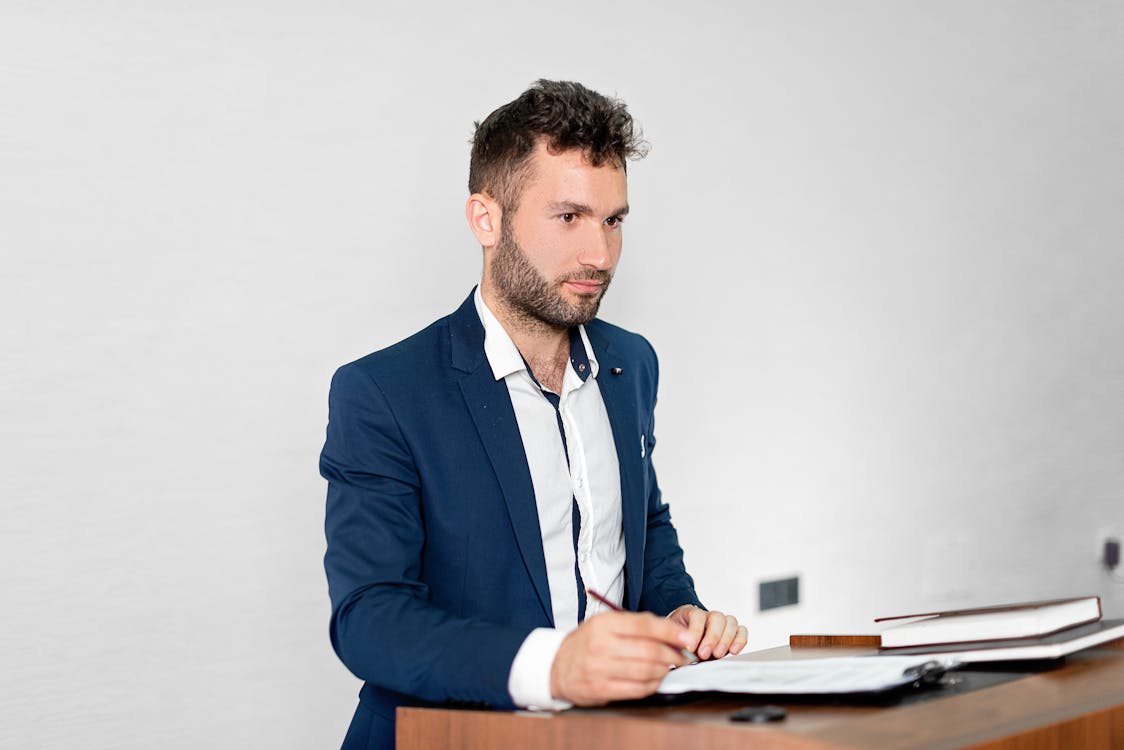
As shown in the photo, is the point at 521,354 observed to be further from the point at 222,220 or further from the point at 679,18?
the point at 679,18

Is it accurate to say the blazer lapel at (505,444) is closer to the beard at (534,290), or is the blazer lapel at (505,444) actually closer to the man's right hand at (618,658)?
the beard at (534,290)

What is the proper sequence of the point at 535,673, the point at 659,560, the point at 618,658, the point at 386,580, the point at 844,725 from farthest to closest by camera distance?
the point at 659,560, the point at 386,580, the point at 535,673, the point at 618,658, the point at 844,725

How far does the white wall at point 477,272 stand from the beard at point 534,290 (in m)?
0.63

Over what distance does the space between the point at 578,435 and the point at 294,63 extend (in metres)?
1.05

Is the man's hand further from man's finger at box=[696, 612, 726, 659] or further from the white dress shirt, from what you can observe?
the white dress shirt

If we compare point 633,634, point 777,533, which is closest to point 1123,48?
point 777,533

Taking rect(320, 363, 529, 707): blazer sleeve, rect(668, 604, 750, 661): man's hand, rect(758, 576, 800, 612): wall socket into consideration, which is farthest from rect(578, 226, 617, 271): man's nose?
rect(758, 576, 800, 612): wall socket

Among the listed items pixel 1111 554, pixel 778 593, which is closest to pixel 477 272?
pixel 778 593

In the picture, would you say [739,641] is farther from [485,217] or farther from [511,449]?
[485,217]

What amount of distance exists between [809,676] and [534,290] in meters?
0.92

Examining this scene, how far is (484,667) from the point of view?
138 cm

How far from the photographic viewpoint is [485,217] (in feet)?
6.75

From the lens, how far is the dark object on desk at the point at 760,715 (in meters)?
1.08

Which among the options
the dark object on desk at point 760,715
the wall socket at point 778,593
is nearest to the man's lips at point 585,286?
the dark object on desk at point 760,715
